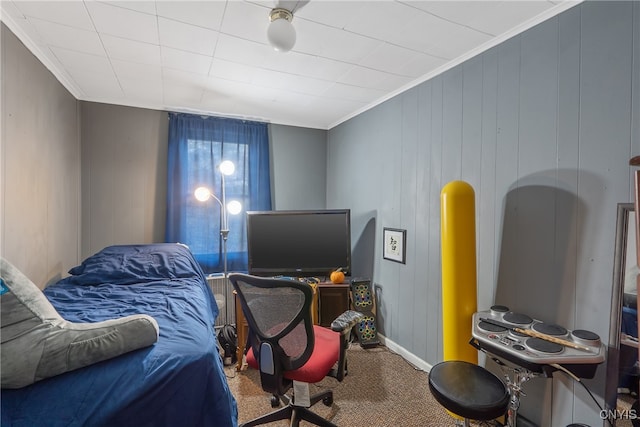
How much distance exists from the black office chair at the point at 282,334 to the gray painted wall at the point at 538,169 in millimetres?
1083

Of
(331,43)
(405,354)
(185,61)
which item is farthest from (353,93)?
(405,354)

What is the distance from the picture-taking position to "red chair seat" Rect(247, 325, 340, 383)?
5.49 feet

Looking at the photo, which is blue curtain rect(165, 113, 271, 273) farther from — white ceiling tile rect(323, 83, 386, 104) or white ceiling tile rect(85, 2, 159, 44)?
white ceiling tile rect(85, 2, 159, 44)

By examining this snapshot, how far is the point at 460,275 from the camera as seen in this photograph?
1.86 meters

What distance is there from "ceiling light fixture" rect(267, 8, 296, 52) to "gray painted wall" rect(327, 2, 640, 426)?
4.34ft

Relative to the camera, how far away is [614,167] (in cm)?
142

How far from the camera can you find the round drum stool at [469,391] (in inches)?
51.3

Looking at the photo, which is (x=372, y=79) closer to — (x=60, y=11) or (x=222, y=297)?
(x=60, y=11)

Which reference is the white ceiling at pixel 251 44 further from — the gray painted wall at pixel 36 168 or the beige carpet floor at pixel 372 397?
the beige carpet floor at pixel 372 397

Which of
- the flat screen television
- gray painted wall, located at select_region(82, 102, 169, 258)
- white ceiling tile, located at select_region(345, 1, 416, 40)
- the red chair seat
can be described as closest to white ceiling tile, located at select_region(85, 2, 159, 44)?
white ceiling tile, located at select_region(345, 1, 416, 40)

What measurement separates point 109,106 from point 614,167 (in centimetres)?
408

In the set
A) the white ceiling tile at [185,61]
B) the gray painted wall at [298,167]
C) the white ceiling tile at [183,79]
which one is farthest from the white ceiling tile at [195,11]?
the gray painted wall at [298,167]

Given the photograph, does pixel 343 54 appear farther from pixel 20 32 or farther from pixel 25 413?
pixel 25 413

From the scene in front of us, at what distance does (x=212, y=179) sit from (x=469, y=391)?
122 inches
